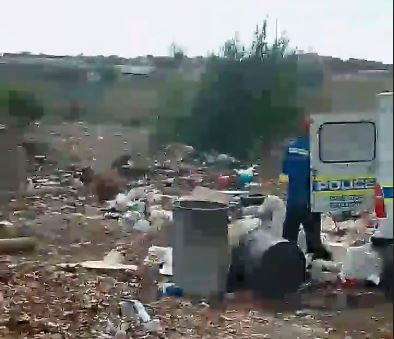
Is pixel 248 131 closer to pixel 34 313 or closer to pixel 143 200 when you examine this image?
pixel 143 200

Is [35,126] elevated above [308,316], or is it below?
above

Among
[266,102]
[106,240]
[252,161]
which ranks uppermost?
[266,102]

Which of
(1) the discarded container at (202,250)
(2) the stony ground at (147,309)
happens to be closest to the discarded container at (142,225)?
(2) the stony ground at (147,309)

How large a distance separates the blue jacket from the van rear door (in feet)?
0.14

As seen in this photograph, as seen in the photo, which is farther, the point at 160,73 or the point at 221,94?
the point at 221,94

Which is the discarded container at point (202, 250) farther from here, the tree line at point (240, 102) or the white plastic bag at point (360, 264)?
the tree line at point (240, 102)

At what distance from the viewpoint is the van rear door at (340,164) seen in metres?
4.24

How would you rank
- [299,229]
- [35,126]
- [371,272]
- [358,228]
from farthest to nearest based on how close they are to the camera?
[35,126] < [358,228] < [299,229] < [371,272]

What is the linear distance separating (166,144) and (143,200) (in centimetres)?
65

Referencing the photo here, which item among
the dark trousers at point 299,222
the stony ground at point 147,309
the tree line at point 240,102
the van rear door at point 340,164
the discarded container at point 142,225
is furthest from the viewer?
the discarded container at point 142,225

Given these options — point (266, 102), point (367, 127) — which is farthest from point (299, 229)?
point (266, 102)

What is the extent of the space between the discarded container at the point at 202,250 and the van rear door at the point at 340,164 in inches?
28.1

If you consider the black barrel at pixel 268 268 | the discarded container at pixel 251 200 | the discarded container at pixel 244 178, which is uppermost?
the discarded container at pixel 244 178

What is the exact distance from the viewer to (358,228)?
6094 mm
